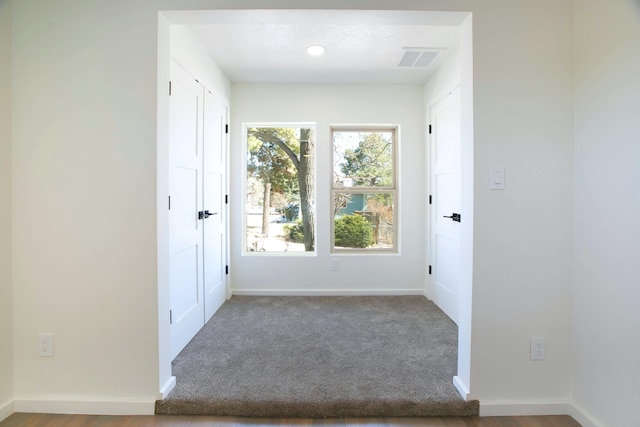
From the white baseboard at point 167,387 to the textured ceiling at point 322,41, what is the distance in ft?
6.50

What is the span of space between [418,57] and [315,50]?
905 mm

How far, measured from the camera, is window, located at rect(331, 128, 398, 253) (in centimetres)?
375

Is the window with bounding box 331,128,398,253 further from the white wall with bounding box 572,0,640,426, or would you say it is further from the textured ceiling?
the white wall with bounding box 572,0,640,426

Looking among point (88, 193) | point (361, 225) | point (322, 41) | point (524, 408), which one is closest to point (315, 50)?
point (322, 41)

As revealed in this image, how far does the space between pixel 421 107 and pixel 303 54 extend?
1.49 m

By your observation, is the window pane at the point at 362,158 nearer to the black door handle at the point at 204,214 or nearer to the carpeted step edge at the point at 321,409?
the black door handle at the point at 204,214

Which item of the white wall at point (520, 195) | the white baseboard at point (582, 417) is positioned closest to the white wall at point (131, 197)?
the white wall at point (520, 195)

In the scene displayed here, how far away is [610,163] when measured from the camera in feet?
5.08

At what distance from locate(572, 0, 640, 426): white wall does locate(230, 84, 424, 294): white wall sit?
1.93 metres

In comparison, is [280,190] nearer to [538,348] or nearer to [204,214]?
[204,214]

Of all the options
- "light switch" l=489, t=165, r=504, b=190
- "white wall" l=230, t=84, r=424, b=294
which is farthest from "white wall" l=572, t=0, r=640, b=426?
"white wall" l=230, t=84, r=424, b=294

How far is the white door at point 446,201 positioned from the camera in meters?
2.87

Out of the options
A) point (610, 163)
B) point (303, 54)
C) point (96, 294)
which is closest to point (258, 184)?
point (303, 54)

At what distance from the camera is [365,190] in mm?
3756
